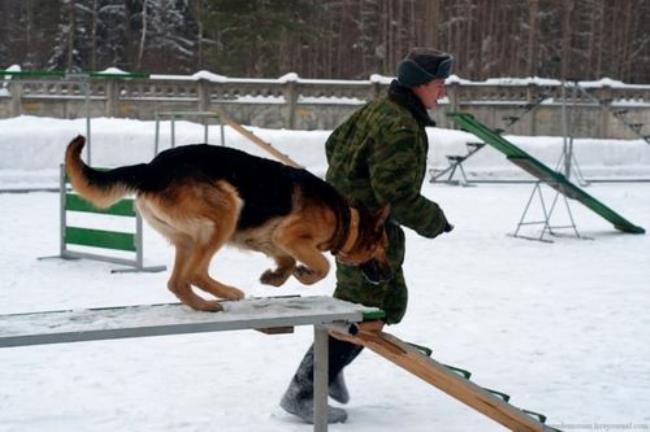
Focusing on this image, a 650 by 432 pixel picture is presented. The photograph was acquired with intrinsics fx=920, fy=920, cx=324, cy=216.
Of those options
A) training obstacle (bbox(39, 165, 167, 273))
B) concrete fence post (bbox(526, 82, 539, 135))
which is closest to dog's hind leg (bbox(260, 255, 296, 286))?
training obstacle (bbox(39, 165, 167, 273))

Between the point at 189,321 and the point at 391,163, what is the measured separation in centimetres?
141

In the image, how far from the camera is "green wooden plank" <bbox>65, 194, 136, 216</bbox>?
9.88 metres

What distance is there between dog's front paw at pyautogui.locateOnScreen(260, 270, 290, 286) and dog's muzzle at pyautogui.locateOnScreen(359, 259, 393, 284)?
0.39m

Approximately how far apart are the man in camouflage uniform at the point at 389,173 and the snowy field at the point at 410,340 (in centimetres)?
38

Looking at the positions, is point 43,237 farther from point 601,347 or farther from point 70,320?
point 70,320

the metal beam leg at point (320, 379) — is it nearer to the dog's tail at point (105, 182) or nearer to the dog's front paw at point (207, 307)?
the dog's front paw at point (207, 307)

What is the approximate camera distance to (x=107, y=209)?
998cm

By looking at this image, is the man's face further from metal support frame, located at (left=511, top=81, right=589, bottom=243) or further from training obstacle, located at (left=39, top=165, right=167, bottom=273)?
metal support frame, located at (left=511, top=81, right=589, bottom=243)

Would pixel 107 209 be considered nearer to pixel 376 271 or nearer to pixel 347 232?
pixel 376 271

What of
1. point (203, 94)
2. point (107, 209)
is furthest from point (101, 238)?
point (203, 94)

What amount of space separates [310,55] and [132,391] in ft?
145

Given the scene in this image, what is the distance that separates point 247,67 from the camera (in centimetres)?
3812

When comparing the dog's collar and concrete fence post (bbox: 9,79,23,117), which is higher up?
concrete fence post (bbox: 9,79,23,117)

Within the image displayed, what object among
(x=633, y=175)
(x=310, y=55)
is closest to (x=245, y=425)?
(x=633, y=175)
